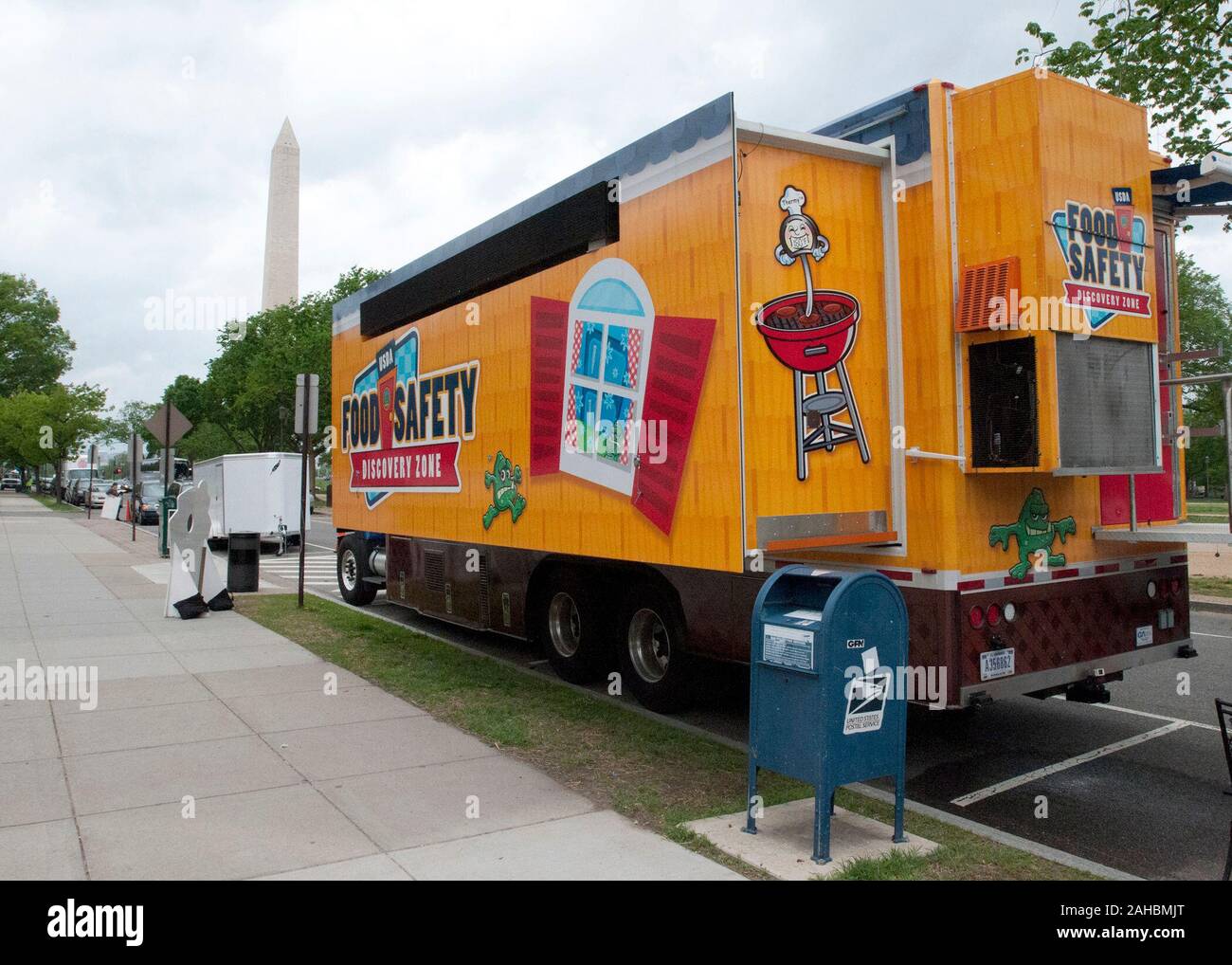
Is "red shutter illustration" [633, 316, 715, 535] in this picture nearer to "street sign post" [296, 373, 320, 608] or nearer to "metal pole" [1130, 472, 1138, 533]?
"metal pole" [1130, 472, 1138, 533]

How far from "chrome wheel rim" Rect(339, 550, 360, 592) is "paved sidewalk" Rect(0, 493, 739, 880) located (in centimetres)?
419

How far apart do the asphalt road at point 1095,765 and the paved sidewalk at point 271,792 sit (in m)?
2.05

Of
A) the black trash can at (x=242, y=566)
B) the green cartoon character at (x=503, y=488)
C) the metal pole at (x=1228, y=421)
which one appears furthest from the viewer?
the black trash can at (x=242, y=566)

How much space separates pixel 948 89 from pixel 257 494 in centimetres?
1996

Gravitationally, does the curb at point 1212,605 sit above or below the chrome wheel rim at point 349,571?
below

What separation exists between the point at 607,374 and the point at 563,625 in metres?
2.60

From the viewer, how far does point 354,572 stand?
13539mm

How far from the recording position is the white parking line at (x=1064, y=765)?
5.70 metres

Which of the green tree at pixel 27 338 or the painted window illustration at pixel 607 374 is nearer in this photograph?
the painted window illustration at pixel 607 374

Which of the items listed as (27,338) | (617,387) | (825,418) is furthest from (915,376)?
(27,338)

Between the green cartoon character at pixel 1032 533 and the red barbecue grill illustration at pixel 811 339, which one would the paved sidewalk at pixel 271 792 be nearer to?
the red barbecue grill illustration at pixel 811 339

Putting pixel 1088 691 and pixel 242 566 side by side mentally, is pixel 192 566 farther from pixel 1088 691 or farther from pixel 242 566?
pixel 1088 691

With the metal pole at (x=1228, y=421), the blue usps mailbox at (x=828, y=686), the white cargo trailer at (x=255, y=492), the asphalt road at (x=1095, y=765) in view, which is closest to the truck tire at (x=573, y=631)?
the asphalt road at (x=1095, y=765)
